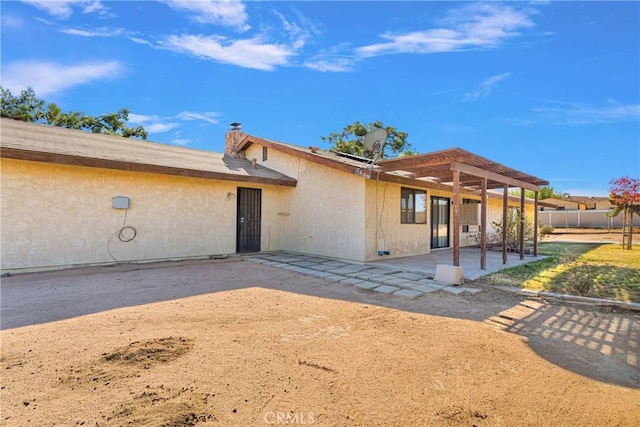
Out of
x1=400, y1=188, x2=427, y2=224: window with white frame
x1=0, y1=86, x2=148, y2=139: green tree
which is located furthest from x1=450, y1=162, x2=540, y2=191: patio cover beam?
x1=0, y1=86, x2=148, y2=139: green tree

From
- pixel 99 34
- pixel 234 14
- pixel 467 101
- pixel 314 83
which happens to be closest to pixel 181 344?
pixel 234 14

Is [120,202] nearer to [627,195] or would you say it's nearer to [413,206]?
[413,206]

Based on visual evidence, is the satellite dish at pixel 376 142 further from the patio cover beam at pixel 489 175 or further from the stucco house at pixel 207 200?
the patio cover beam at pixel 489 175

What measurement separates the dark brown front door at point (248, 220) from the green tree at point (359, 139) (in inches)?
731

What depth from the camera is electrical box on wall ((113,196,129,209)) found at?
870cm

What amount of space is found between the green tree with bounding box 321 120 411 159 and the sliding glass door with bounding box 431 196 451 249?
16012mm

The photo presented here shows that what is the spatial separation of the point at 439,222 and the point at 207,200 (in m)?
9.49

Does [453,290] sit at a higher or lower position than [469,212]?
lower

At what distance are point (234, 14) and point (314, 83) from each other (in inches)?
293

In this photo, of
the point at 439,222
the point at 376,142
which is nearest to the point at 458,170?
the point at 376,142

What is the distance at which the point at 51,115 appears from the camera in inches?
878

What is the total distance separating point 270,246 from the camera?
39.9 ft
